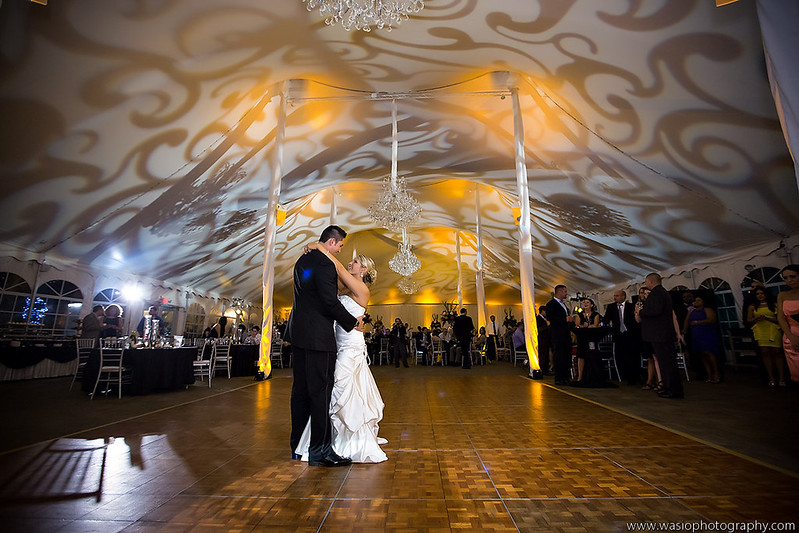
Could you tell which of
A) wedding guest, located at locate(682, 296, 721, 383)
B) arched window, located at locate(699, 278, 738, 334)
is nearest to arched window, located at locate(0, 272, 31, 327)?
wedding guest, located at locate(682, 296, 721, 383)

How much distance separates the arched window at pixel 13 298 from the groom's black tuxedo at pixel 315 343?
25.5 feet

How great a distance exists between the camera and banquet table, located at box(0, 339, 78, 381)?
6.39 m

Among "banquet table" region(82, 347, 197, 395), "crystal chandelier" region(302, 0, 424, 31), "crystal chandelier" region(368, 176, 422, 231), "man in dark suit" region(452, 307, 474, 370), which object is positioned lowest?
"banquet table" region(82, 347, 197, 395)

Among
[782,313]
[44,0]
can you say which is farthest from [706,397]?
[44,0]

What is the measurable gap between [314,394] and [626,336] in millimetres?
5261

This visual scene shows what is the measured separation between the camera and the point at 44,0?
2412 mm

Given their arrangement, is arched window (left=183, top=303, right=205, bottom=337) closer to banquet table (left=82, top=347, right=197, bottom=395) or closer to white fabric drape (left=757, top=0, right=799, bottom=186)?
banquet table (left=82, top=347, right=197, bottom=395)

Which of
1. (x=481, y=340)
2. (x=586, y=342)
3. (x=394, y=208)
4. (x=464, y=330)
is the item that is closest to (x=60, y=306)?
(x=394, y=208)

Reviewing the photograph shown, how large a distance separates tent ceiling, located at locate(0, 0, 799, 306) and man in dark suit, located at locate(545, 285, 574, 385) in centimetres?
292

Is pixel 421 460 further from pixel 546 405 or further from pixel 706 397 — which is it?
pixel 706 397

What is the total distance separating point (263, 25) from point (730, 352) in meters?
10.6

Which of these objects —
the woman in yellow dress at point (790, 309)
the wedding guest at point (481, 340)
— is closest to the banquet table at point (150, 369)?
the woman in yellow dress at point (790, 309)

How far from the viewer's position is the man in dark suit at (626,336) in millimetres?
5527

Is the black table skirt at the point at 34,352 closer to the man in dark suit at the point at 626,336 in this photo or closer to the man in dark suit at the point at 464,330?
the man in dark suit at the point at 464,330
